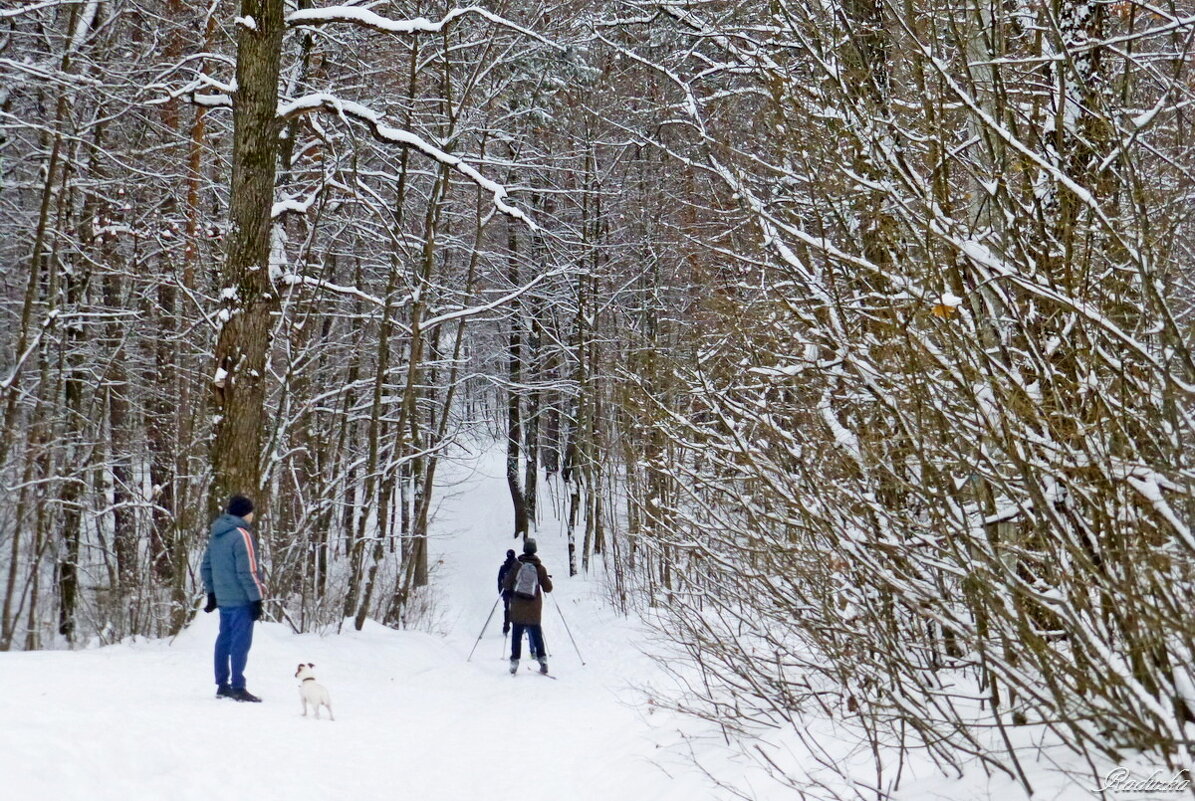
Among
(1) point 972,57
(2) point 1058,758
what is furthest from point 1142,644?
(1) point 972,57

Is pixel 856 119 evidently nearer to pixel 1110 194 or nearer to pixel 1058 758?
pixel 1110 194

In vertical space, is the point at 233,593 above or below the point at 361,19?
below

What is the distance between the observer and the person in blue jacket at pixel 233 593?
7.45 meters

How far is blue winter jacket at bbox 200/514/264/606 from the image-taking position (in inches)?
300

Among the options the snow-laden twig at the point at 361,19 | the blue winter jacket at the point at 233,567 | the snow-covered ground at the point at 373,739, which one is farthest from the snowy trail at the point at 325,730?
the snow-laden twig at the point at 361,19

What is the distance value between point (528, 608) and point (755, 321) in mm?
7718

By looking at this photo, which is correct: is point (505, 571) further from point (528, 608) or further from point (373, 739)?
point (373, 739)

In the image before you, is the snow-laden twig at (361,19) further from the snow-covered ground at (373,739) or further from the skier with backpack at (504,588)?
the skier with backpack at (504,588)

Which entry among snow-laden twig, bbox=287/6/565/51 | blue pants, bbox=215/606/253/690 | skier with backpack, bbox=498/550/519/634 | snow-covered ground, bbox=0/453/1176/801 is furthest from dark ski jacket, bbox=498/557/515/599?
snow-laden twig, bbox=287/6/565/51

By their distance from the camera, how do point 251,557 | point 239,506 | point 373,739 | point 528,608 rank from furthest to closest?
point 528,608, point 239,506, point 251,557, point 373,739

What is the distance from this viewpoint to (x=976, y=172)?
3.43 metres

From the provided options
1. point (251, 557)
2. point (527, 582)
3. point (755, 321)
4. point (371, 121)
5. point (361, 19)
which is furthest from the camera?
point (527, 582)

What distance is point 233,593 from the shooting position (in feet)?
25.2

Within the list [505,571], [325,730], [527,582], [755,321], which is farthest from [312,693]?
[505,571]
